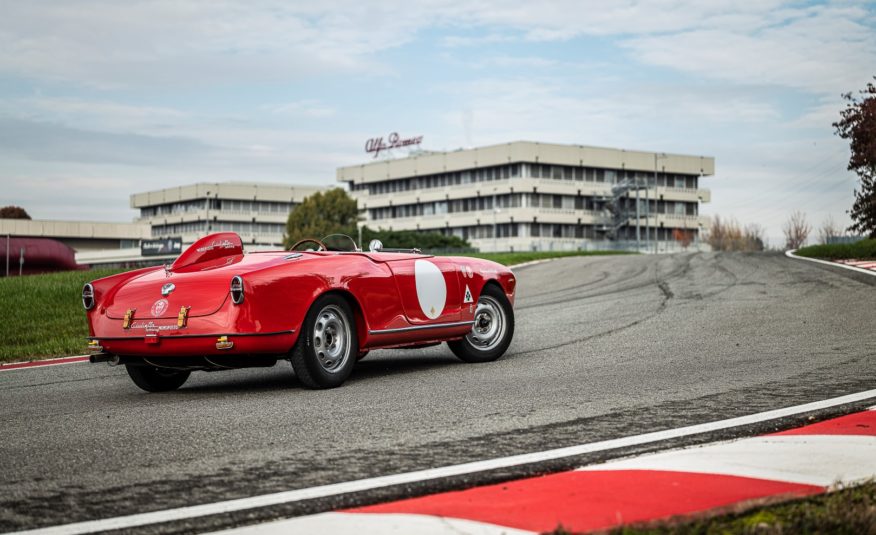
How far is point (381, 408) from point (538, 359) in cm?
309

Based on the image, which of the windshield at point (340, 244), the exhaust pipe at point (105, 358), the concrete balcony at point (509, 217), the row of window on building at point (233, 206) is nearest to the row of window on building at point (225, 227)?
the row of window on building at point (233, 206)

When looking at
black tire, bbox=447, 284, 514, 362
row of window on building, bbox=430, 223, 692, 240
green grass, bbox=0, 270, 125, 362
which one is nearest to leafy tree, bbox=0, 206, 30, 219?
row of window on building, bbox=430, 223, 692, 240

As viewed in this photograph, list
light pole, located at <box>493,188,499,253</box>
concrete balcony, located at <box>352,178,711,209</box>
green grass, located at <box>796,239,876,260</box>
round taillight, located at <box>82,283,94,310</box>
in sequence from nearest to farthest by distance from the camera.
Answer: round taillight, located at <box>82,283,94,310</box>, green grass, located at <box>796,239,876,260</box>, light pole, located at <box>493,188,499,253</box>, concrete balcony, located at <box>352,178,711,209</box>

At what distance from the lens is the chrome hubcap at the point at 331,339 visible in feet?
24.9

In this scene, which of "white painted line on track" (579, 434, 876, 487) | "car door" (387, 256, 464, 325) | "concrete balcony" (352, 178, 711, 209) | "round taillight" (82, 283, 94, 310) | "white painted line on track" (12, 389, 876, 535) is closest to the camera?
"white painted line on track" (12, 389, 876, 535)

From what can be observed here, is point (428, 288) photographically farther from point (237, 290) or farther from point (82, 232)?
point (82, 232)

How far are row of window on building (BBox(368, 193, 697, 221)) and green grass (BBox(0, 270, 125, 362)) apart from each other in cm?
8204

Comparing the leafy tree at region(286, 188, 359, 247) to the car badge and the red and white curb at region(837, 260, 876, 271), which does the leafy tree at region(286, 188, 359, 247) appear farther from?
the car badge

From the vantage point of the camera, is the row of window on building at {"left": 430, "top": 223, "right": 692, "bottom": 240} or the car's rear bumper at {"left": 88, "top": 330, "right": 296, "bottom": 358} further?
the row of window on building at {"left": 430, "top": 223, "right": 692, "bottom": 240}

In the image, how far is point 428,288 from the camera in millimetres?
8703

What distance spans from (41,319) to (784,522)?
14346mm

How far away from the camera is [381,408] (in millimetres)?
6438

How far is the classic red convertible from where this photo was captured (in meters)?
7.17

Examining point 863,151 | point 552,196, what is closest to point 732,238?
point 552,196
